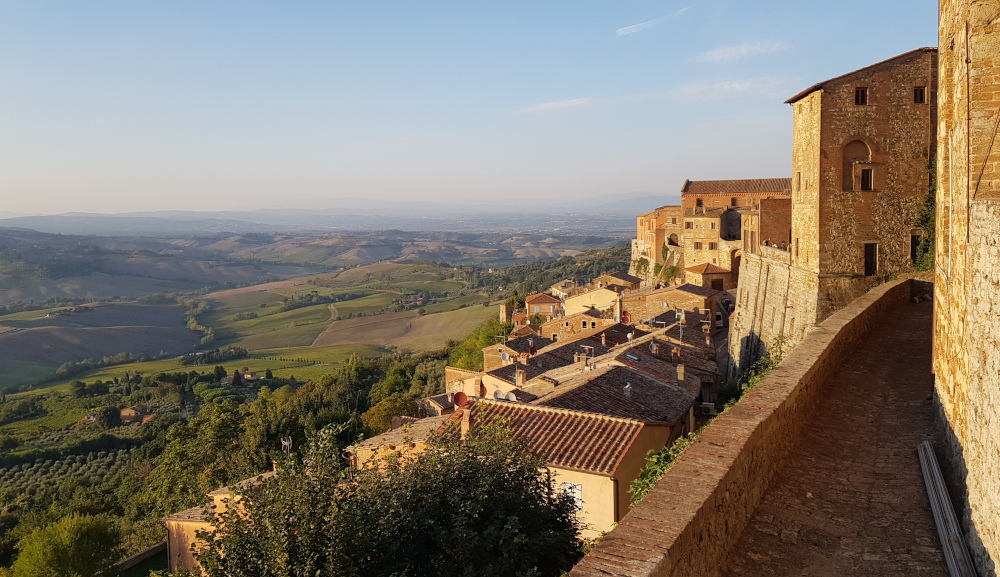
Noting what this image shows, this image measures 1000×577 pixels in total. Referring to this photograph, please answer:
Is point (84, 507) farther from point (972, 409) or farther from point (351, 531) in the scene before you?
point (972, 409)

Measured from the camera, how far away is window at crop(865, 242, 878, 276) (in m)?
17.8

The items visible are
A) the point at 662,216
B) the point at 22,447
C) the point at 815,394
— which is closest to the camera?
the point at 815,394

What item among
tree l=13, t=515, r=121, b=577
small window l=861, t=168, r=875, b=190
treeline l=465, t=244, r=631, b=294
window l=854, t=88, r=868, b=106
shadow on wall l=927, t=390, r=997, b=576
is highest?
window l=854, t=88, r=868, b=106

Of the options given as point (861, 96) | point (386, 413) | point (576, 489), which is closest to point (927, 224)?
point (861, 96)

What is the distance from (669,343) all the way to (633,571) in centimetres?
2364

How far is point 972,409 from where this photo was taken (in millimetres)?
4391

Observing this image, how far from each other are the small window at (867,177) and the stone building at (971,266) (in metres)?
10.6

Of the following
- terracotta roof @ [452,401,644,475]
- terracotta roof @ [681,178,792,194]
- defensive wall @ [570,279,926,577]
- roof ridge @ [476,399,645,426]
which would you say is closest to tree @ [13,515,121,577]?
terracotta roof @ [452,401,644,475]

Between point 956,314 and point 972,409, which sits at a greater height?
point 956,314

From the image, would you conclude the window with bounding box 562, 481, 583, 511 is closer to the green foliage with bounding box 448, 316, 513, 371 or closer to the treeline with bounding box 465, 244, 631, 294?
the green foliage with bounding box 448, 316, 513, 371

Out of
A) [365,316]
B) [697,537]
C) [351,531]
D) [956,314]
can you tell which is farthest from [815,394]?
[365,316]

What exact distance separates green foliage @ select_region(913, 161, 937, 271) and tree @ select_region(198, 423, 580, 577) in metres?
13.4

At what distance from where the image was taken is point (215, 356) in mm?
96000

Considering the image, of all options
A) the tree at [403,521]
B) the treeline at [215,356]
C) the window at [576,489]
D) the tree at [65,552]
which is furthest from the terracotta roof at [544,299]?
the treeline at [215,356]
